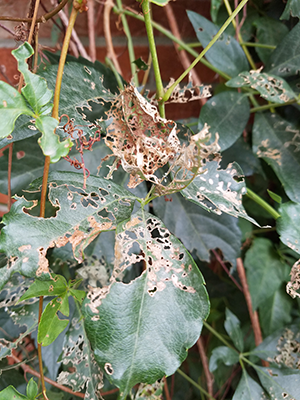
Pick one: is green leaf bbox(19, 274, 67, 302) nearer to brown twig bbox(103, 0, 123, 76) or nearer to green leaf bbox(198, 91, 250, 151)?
green leaf bbox(198, 91, 250, 151)

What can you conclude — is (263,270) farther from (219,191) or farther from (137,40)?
(137,40)

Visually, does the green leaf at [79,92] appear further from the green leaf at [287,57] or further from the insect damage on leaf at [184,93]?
the green leaf at [287,57]

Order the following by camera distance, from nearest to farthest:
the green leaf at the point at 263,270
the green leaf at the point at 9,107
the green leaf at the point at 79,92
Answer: the green leaf at the point at 9,107 < the green leaf at the point at 79,92 < the green leaf at the point at 263,270

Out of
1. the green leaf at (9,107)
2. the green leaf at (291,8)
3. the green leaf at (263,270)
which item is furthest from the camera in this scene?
the green leaf at (263,270)

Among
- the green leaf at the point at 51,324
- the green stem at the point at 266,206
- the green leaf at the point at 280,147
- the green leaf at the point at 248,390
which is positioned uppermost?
the green leaf at the point at 280,147

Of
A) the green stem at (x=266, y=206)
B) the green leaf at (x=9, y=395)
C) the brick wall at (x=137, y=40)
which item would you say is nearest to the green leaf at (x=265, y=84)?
the green stem at (x=266, y=206)

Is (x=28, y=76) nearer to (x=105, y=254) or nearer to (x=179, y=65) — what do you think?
(x=105, y=254)

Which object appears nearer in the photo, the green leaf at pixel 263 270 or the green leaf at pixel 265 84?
the green leaf at pixel 265 84

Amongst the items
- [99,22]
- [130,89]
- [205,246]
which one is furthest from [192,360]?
[99,22]
